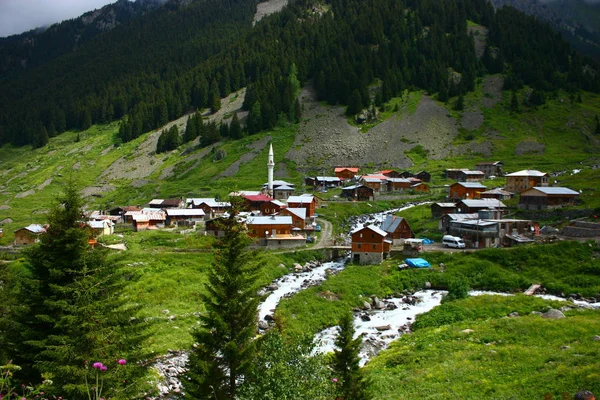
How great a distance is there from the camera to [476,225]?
59.5 meters

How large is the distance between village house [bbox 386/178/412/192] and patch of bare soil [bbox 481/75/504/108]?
6987cm

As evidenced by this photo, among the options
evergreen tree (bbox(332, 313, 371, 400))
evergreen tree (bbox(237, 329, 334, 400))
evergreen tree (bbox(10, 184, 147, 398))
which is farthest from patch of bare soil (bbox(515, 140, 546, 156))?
evergreen tree (bbox(10, 184, 147, 398))

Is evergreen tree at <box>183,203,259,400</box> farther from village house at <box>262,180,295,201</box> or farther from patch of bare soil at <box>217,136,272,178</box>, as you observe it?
patch of bare soil at <box>217,136,272,178</box>

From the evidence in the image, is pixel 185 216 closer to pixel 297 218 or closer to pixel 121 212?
pixel 121 212

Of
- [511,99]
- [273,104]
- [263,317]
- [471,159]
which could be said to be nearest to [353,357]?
[263,317]

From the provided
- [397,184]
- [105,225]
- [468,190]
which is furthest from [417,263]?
[397,184]

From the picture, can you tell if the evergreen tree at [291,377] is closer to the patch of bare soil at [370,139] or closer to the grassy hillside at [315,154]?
the grassy hillside at [315,154]

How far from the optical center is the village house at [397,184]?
10462 centimetres

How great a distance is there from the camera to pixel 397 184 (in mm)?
104688

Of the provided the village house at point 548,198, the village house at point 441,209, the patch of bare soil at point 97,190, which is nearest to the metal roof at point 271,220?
the village house at point 441,209

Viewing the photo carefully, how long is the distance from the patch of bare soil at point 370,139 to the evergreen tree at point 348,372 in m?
101

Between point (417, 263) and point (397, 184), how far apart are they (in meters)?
52.7

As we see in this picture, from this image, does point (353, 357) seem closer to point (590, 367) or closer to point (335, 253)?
point (590, 367)

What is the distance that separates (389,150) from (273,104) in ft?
152
